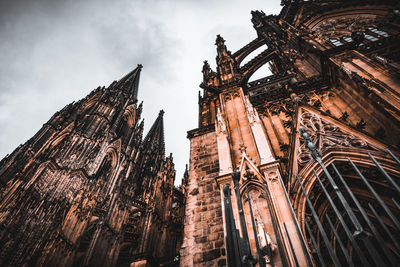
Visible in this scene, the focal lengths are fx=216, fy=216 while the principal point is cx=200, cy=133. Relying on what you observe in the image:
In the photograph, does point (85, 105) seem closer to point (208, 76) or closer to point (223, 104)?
point (208, 76)

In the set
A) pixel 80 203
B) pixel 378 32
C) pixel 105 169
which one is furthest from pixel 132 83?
pixel 378 32

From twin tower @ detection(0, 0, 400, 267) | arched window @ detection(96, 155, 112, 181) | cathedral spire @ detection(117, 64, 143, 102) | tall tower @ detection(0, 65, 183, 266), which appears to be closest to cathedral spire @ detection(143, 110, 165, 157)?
cathedral spire @ detection(117, 64, 143, 102)

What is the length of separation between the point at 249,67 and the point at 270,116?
566cm

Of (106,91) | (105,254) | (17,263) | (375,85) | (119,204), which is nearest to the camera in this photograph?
(375,85)

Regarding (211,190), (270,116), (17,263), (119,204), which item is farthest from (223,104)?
(119,204)

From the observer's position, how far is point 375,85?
5031mm

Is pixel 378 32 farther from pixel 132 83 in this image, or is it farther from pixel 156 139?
pixel 132 83

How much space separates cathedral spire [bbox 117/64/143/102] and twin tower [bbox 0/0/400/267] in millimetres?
14623

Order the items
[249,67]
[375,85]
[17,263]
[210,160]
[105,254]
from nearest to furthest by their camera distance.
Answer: [375,85] → [210,160] → [17,263] → [249,67] → [105,254]

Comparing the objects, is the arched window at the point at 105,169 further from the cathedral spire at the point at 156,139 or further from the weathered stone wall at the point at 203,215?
the weathered stone wall at the point at 203,215

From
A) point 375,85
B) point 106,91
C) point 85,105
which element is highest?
point 106,91

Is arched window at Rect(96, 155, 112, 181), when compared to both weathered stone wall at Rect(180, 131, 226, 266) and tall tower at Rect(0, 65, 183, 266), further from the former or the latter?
weathered stone wall at Rect(180, 131, 226, 266)

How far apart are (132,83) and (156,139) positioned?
12.9 m

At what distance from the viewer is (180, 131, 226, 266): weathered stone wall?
14.4 ft
